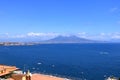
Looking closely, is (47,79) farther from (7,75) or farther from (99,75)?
(99,75)

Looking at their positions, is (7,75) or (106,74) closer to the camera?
Answer: (7,75)

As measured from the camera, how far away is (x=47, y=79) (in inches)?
2147

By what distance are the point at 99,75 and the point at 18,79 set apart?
74.6m

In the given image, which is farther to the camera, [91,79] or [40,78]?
[91,79]

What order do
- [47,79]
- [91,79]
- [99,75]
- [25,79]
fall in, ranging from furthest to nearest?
1. [99,75]
2. [91,79]
3. [47,79]
4. [25,79]

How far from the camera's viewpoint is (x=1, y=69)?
53656 millimetres

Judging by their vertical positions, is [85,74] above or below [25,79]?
below

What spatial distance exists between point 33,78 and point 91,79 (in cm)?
6199

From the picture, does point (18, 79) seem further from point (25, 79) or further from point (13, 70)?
point (13, 70)

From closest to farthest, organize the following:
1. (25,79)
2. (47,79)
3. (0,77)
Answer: (25,79), (0,77), (47,79)

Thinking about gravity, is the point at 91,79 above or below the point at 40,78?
below

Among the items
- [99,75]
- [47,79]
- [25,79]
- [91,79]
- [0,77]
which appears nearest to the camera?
[25,79]

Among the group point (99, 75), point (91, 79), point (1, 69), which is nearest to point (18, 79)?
point (1, 69)

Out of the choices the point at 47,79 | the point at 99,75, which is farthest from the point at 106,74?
the point at 47,79
